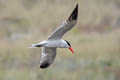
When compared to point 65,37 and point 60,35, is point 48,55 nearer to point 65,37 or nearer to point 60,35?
point 60,35

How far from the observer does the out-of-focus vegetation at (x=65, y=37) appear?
1403cm

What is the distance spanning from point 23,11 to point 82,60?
4.49m

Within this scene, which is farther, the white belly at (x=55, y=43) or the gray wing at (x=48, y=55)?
the gray wing at (x=48, y=55)

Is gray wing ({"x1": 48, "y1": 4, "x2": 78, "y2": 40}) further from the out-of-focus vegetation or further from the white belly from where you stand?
the out-of-focus vegetation

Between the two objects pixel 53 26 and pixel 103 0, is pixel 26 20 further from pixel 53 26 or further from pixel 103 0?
pixel 103 0

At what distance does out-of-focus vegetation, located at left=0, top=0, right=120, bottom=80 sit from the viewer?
14.0 metres

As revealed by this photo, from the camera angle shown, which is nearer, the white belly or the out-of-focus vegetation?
the white belly

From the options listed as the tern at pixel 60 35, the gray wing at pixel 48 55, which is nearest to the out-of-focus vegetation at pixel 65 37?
the gray wing at pixel 48 55

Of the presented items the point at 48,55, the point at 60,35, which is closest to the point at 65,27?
the point at 60,35

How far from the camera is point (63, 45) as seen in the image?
919cm

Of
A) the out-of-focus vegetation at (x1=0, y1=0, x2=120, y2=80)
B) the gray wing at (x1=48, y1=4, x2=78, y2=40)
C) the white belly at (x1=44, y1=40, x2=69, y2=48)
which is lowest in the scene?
the white belly at (x1=44, y1=40, x2=69, y2=48)

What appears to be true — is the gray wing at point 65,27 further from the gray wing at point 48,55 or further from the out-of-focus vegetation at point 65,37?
the out-of-focus vegetation at point 65,37

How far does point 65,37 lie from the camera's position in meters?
15.7

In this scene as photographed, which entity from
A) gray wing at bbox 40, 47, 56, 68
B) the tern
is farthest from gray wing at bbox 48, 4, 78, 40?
gray wing at bbox 40, 47, 56, 68
